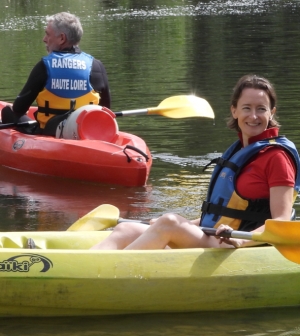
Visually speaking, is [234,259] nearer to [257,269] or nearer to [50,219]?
[257,269]

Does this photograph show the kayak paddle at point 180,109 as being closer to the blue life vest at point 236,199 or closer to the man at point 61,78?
the man at point 61,78

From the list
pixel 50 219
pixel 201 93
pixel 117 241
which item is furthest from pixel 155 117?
pixel 117 241

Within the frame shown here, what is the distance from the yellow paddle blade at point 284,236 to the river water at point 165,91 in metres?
0.38

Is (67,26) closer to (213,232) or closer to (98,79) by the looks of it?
(98,79)

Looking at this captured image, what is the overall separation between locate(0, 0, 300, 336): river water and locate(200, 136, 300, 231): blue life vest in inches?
17.2

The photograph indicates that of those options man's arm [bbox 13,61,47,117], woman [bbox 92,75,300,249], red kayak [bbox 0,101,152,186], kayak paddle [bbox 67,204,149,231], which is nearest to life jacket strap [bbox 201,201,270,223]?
woman [bbox 92,75,300,249]

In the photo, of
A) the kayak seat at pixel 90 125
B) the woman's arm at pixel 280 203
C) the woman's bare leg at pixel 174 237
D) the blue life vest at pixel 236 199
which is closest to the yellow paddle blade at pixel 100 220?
the woman's bare leg at pixel 174 237

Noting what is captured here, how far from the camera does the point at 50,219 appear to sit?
600cm

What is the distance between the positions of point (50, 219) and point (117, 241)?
5.97 ft

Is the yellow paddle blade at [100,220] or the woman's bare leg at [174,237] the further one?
the yellow paddle blade at [100,220]

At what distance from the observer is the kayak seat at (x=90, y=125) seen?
22.7ft

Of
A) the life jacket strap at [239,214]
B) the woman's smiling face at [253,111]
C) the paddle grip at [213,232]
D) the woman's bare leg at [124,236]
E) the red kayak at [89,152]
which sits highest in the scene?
the woman's smiling face at [253,111]

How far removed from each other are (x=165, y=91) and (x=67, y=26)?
4.98 m

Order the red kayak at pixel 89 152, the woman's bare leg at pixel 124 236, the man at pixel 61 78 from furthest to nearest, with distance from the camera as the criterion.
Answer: the man at pixel 61 78, the red kayak at pixel 89 152, the woman's bare leg at pixel 124 236
